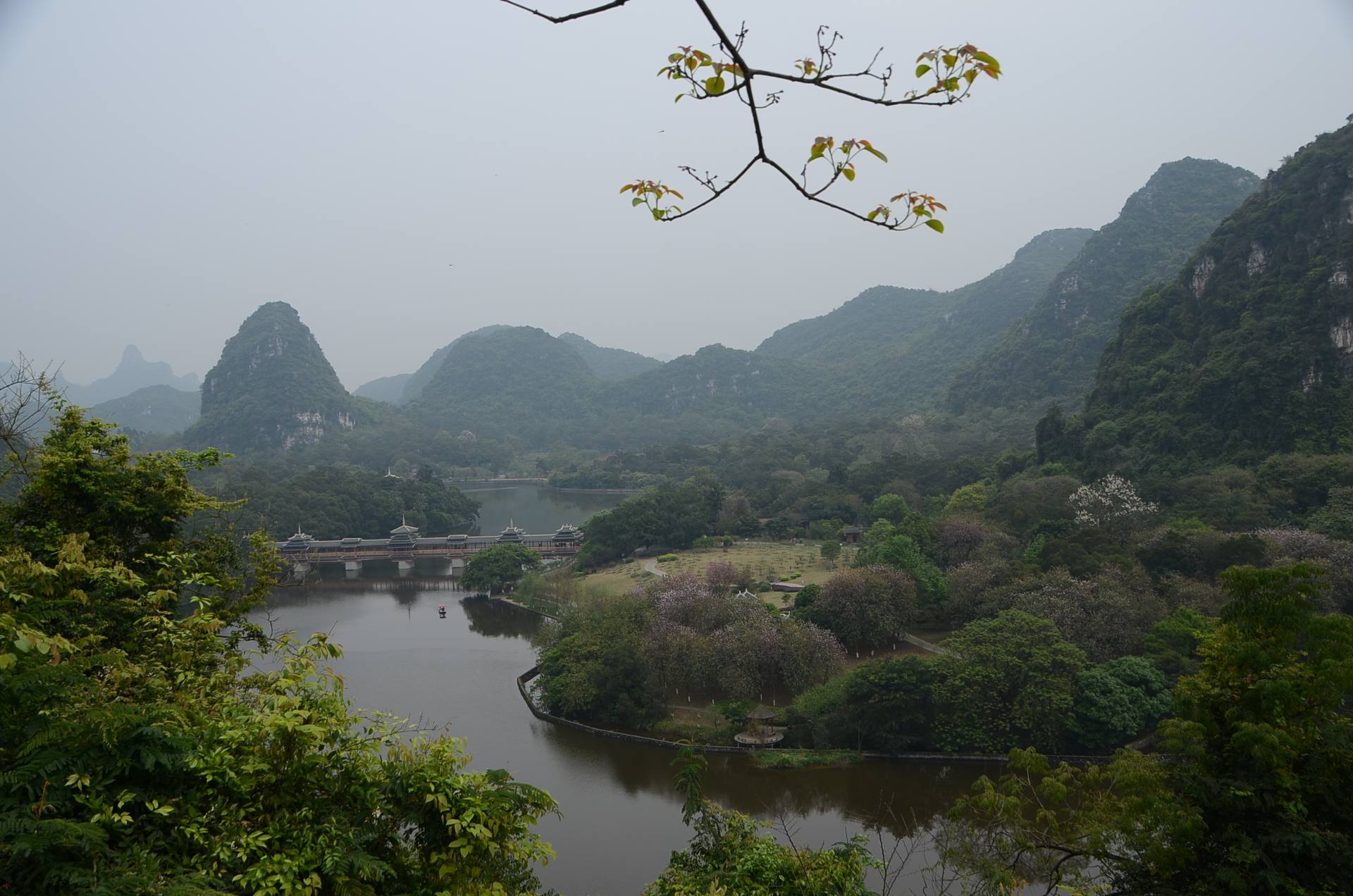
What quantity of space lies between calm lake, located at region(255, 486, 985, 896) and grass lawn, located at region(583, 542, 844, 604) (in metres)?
4.27

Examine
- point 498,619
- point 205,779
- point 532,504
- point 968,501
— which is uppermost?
point 205,779

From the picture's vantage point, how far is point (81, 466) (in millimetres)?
5441

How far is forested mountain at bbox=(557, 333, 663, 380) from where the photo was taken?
456 feet

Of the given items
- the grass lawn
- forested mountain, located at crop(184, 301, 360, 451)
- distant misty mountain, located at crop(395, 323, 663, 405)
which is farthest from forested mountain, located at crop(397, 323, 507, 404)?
the grass lawn

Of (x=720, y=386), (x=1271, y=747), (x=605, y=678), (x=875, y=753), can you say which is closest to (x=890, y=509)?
(x=875, y=753)

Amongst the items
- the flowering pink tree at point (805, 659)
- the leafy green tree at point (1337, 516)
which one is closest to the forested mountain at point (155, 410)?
the flowering pink tree at point (805, 659)

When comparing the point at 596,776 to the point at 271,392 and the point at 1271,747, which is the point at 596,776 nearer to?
the point at 1271,747

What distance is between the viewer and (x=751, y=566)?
81.4ft

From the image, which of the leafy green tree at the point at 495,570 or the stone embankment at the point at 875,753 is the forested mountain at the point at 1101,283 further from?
the stone embankment at the point at 875,753

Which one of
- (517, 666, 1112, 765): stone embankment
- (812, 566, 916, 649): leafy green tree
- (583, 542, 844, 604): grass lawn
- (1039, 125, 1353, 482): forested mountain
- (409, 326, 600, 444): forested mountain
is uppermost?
(409, 326, 600, 444): forested mountain

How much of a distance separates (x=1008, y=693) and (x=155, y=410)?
11130 cm

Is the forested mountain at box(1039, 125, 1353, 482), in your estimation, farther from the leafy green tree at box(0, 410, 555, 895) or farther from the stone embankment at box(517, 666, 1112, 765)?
the leafy green tree at box(0, 410, 555, 895)

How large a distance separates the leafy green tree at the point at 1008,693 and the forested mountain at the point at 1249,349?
13.9m

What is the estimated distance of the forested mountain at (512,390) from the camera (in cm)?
8638
